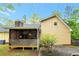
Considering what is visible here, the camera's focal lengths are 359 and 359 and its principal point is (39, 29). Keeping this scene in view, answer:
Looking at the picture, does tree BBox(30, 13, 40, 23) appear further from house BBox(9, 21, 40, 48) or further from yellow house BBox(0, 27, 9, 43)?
yellow house BBox(0, 27, 9, 43)

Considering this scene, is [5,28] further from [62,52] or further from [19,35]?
[62,52]

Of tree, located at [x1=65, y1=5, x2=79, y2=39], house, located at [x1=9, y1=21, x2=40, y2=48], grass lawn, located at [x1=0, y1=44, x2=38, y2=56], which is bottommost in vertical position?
grass lawn, located at [x1=0, y1=44, x2=38, y2=56]

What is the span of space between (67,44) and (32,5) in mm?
657

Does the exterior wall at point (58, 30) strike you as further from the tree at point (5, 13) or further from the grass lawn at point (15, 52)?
the tree at point (5, 13)

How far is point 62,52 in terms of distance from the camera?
14.7ft

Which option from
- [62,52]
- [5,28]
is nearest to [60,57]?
[62,52]

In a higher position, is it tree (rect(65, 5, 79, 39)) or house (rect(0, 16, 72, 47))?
tree (rect(65, 5, 79, 39))

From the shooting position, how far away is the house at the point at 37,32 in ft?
14.6

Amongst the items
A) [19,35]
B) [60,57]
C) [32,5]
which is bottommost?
[60,57]

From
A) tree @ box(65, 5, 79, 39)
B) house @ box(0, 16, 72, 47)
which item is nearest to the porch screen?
house @ box(0, 16, 72, 47)

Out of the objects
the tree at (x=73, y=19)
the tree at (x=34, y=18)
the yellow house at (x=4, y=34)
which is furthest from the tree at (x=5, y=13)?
the tree at (x=73, y=19)

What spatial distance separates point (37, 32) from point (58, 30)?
0.87 ft

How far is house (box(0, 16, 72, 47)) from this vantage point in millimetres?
4457

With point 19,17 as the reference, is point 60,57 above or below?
below
